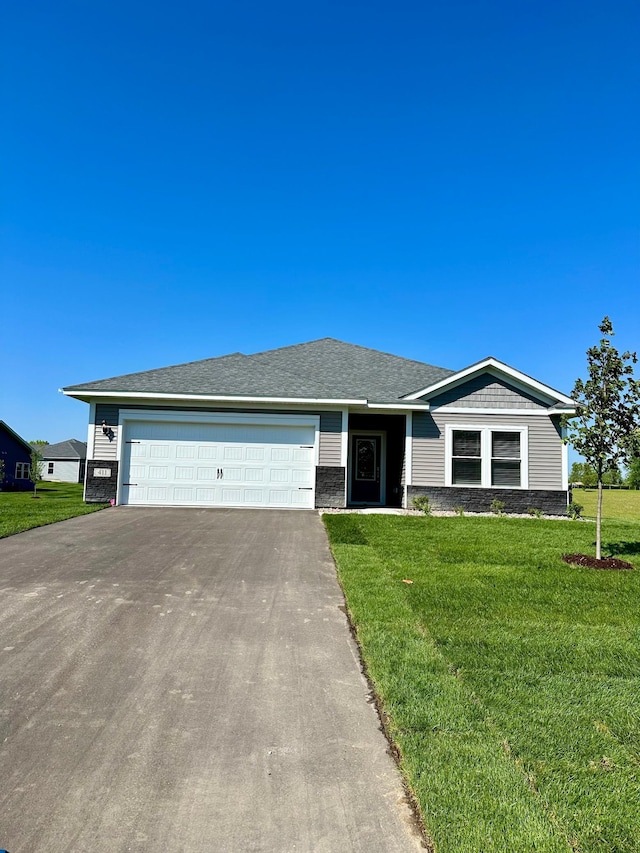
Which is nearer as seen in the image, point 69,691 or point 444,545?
point 69,691

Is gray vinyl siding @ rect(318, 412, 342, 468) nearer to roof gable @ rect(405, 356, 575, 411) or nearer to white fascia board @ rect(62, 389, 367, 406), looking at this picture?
white fascia board @ rect(62, 389, 367, 406)

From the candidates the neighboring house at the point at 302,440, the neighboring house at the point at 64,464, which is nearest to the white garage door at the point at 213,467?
the neighboring house at the point at 302,440

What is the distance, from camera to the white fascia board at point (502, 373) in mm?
14086

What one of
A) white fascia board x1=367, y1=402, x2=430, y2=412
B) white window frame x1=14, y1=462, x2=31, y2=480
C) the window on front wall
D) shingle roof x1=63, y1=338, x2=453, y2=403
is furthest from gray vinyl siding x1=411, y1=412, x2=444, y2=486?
the window on front wall

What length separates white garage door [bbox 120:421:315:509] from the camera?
45.4 ft

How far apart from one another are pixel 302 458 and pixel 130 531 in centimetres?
555

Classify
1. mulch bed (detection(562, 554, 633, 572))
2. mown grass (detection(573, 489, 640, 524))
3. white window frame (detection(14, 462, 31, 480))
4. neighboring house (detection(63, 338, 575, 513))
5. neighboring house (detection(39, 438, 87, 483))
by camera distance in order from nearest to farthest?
mulch bed (detection(562, 554, 633, 572)) → neighboring house (detection(63, 338, 575, 513)) → mown grass (detection(573, 489, 640, 524)) → white window frame (detection(14, 462, 31, 480)) → neighboring house (detection(39, 438, 87, 483))

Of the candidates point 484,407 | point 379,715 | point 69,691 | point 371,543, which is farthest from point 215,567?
point 484,407

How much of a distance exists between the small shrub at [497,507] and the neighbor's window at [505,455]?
0.69 metres

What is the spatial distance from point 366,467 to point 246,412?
Result: 459 cm

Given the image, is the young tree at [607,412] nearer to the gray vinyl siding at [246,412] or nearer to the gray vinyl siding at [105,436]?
the gray vinyl siding at [246,412]

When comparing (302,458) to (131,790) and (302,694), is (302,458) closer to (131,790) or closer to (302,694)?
(302,694)

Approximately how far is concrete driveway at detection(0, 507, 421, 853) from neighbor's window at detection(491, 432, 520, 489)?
949 centimetres

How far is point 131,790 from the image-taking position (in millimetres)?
2414
